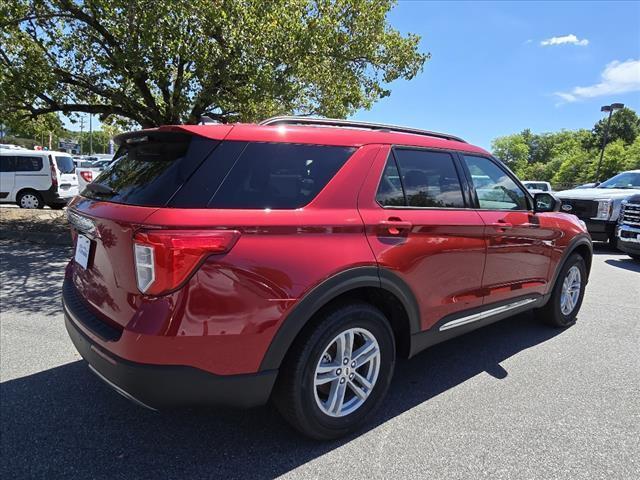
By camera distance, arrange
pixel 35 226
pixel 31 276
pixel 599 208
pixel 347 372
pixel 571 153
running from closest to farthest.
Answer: pixel 347 372 → pixel 31 276 → pixel 35 226 → pixel 599 208 → pixel 571 153

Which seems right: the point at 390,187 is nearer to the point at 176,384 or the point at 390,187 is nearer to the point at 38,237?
the point at 176,384

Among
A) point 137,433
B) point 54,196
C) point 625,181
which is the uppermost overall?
point 625,181

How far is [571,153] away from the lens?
73.1 metres

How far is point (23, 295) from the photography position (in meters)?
5.44

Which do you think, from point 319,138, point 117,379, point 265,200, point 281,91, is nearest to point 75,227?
point 117,379

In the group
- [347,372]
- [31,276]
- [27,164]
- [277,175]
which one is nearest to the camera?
[277,175]

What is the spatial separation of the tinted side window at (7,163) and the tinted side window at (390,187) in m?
14.5

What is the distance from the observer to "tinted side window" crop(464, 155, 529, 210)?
11.9 ft

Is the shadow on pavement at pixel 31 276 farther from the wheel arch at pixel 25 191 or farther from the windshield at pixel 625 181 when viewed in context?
the windshield at pixel 625 181

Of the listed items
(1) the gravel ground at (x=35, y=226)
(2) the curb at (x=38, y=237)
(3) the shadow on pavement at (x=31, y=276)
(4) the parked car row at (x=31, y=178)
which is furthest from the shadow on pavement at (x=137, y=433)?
(4) the parked car row at (x=31, y=178)

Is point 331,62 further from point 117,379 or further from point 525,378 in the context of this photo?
point 117,379

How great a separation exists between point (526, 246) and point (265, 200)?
8.40 feet

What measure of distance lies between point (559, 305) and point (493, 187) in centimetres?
164

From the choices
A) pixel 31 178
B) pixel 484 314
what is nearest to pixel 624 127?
pixel 31 178
